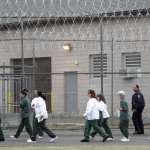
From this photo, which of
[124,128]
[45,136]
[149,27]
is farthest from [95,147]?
[149,27]

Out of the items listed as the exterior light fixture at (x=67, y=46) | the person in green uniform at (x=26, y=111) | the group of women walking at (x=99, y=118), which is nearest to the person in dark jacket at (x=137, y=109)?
the group of women walking at (x=99, y=118)

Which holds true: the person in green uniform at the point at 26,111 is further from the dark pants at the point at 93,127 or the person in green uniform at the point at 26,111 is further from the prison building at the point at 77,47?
the prison building at the point at 77,47

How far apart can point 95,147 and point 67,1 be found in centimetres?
821

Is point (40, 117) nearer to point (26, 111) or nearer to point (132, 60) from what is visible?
point (26, 111)

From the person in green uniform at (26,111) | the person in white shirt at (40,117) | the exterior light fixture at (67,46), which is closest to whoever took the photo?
the person in white shirt at (40,117)

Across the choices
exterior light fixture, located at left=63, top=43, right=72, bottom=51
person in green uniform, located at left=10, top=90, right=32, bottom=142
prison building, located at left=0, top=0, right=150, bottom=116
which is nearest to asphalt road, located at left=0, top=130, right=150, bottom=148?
person in green uniform, located at left=10, top=90, right=32, bottom=142

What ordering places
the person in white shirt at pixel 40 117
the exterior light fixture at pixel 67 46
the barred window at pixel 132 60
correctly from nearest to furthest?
the person in white shirt at pixel 40 117 → the barred window at pixel 132 60 → the exterior light fixture at pixel 67 46

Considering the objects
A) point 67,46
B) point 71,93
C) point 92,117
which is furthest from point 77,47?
point 92,117

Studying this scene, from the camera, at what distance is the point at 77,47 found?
30.3 meters

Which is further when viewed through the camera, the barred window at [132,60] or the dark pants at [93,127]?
the barred window at [132,60]

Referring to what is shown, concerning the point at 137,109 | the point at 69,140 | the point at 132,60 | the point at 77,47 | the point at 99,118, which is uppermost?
the point at 77,47

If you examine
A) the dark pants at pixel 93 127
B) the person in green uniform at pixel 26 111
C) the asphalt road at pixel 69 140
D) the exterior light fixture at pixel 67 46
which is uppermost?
the exterior light fixture at pixel 67 46

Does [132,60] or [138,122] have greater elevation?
[132,60]

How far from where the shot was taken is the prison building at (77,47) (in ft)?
81.8
